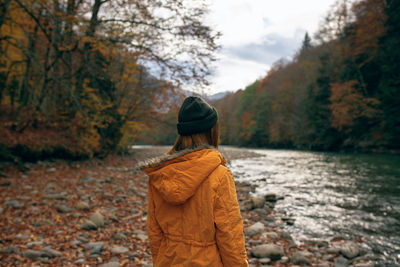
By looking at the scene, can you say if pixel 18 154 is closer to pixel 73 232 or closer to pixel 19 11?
pixel 19 11

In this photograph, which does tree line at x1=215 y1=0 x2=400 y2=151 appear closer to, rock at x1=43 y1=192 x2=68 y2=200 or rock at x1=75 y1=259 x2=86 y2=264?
rock at x1=43 y1=192 x2=68 y2=200

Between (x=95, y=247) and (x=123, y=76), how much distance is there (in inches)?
360

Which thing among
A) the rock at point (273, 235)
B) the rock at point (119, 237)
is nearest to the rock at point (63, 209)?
the rock at point (119, 237)

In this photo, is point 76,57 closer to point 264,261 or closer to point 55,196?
point 55,196

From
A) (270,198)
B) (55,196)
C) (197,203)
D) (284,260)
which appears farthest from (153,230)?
(270,198)

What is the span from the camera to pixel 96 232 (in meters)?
4.54

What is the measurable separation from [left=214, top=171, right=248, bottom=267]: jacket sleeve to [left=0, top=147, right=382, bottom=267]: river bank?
2.50 metres

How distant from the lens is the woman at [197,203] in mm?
1536

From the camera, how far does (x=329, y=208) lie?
7.25 m

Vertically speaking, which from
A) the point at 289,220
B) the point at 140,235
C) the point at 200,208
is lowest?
the point at 289,220

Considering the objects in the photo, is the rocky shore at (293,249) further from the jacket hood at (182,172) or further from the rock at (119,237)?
the jacket hood at (182,172)

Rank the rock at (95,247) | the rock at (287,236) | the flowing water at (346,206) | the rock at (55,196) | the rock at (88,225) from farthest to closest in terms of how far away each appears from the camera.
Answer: the rock at (55,196) < the flowing water at (346,206) < the rock at (287,236) < the rock at (88,225) < the rock at (95,247)

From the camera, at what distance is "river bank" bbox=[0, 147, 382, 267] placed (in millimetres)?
3633

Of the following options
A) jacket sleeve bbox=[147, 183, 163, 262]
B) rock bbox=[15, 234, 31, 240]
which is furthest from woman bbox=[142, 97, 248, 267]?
rock bbox=[15, 234, 31, 240]
